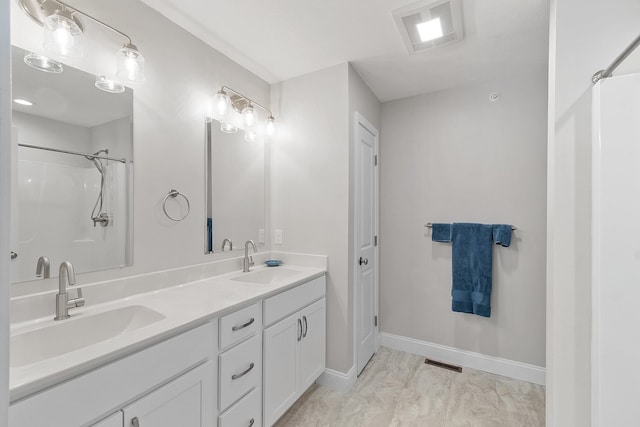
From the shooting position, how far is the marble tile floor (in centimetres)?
183

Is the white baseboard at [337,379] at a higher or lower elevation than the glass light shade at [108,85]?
lower

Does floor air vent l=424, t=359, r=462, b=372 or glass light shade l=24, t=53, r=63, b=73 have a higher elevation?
glass light shade l=24, t=53, r=63, b=73

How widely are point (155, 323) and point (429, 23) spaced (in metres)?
2.15

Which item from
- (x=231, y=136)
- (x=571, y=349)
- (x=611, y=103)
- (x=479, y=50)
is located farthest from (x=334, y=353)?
(x=479, y=50)

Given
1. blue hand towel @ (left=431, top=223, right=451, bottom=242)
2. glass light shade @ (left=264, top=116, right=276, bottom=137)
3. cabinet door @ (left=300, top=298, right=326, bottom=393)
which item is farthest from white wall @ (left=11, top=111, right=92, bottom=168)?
blue hand towel @ (left=431, top=223, right=451, bottom=242)

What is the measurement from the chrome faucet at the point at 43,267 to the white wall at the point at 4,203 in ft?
3.51

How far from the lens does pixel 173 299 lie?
4.74ft

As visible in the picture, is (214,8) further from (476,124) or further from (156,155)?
(476,124)

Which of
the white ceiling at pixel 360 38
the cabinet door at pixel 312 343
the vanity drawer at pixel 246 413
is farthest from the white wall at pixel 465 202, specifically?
the vanity drawer at pixel 246 413

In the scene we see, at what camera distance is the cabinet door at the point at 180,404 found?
984 mm

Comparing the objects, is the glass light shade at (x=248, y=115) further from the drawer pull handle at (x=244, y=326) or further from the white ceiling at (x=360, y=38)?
the drawer pull handle at (x=244, y=326)

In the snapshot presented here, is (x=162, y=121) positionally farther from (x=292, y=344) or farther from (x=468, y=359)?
(x=468, y=359)

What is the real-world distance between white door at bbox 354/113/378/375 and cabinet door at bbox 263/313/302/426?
0.68 meters

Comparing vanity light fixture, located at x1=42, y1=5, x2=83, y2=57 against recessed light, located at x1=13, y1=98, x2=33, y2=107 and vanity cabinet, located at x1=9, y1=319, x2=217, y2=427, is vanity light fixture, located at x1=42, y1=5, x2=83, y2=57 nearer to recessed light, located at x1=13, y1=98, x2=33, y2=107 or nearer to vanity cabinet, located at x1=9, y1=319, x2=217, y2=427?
recessed light, located at x1=13, y1=98, x2=33, y2=107
